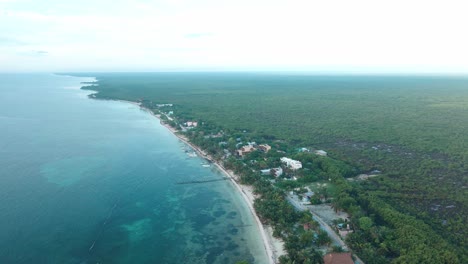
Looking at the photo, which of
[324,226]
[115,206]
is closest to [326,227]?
[324,226]

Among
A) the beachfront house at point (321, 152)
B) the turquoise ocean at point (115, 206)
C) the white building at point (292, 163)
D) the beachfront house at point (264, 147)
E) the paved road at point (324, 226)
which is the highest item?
the white building at point (292, 163)

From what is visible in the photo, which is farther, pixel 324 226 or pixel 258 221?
pixel 258 221

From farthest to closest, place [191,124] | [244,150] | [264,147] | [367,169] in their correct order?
[191,124] → [264,147] → [244,150] → [367,169]

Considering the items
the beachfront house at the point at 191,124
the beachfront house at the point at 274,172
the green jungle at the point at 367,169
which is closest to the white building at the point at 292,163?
the green jungle at the point at 367,169

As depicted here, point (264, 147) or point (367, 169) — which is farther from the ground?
point (264, 147)

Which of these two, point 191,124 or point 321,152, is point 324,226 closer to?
point 321,152

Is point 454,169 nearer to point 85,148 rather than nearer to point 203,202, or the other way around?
point 203,202

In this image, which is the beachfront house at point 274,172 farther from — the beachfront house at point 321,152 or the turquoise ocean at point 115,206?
the beachfront house at point 321,152

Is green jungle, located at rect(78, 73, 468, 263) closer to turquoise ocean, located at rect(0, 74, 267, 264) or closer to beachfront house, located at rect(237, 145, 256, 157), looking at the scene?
beachfront house, located at rect(237, 145, 256, 157)

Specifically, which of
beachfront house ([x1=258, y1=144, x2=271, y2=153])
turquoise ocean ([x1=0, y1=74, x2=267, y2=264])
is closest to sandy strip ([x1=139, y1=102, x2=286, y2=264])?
turquoise ocean ([x1=0, y1=74, x2=267, y2=264])
